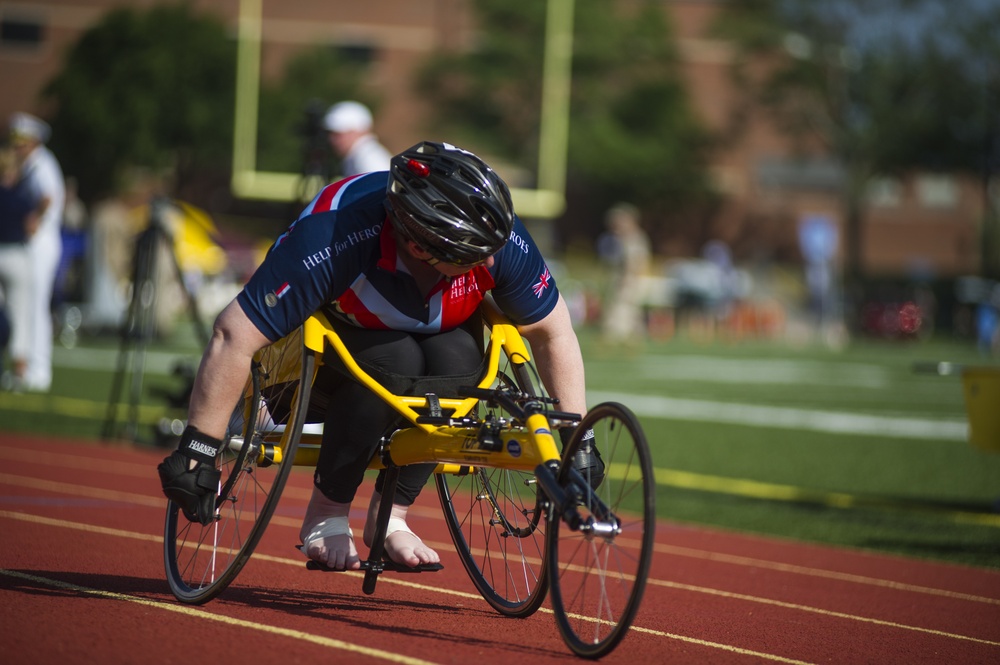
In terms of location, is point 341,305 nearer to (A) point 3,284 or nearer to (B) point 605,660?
(B) point 605,660

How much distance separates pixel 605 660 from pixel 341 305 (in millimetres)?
1442

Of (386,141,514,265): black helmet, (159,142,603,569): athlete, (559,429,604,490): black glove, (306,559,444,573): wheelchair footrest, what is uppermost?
(386,141,514,265): black helmet

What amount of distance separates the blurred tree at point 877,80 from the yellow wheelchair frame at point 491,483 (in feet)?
159

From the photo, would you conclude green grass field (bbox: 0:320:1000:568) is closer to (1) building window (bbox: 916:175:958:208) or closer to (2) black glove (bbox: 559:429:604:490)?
(2) black glove (bbox: 559:429:604:490)

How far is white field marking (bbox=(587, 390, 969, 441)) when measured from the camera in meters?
14.4

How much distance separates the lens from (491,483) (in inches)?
210

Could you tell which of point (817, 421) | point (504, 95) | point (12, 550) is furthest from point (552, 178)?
point (504, 95)

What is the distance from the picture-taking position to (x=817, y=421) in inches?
598

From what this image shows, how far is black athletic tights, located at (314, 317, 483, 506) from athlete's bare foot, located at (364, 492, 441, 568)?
0.76ft

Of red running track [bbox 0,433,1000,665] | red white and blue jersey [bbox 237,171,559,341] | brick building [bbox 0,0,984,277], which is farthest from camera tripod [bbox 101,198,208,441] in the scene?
brick building [bbox 0,0,984,277]

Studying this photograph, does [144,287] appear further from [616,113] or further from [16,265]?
[616,113]

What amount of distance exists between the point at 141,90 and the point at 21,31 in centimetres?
1843

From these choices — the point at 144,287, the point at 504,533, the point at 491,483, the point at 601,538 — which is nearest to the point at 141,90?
the point at 144,287

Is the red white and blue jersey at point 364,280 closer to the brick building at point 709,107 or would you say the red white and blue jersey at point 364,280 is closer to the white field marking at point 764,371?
the white field marking at point 764,371
